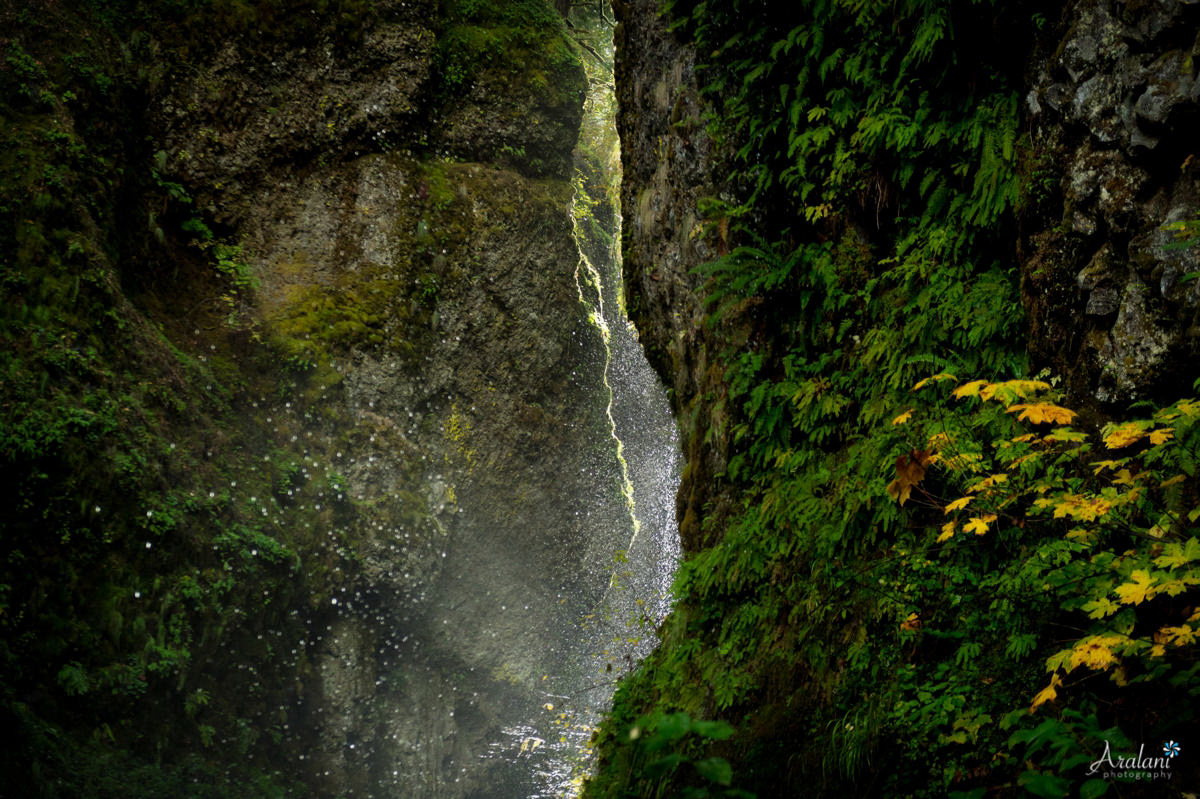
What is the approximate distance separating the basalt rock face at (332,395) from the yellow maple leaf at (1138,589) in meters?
9.45

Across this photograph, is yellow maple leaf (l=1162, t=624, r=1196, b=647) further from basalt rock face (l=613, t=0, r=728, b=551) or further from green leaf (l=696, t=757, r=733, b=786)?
basalt rock face (l=613, t=0, r=728, b=551)

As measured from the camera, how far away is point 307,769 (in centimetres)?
1078

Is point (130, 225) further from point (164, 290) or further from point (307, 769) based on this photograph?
point (307, 769)

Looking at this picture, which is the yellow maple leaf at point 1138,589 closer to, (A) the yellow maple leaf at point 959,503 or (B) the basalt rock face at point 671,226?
(A) the yellow maple leaf at point 959,503

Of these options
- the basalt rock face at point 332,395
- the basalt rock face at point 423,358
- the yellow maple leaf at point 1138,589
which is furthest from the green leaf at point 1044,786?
the basalt rock face at point 423,358

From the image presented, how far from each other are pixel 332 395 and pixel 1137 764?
12.2 meters

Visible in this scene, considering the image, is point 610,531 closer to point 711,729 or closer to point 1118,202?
point 1118,202

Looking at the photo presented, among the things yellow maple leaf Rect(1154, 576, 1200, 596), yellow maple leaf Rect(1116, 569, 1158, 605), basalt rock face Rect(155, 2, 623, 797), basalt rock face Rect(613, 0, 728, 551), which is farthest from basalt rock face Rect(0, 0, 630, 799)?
yellow maple leaf Rect(1154, 576, 1200, 596)

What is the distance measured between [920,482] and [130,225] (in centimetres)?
1205

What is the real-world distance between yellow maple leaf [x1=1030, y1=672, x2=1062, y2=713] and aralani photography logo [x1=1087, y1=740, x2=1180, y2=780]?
27cm

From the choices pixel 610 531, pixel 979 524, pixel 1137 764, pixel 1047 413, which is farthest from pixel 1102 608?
pixel 610 531

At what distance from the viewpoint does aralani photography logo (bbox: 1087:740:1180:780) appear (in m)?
1.98

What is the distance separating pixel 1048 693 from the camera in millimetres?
2326

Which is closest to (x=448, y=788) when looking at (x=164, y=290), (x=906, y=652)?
(x=164, y=290)
